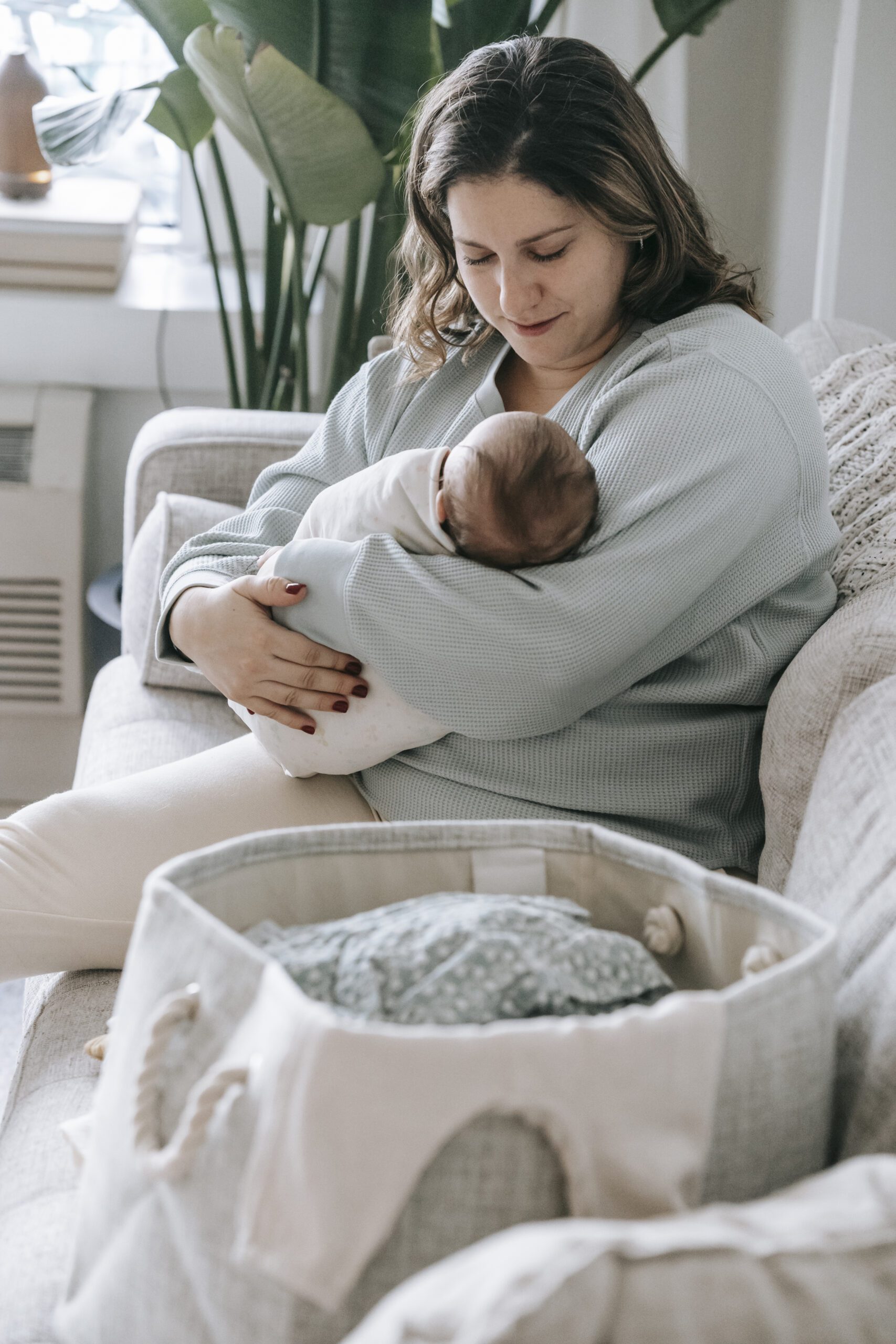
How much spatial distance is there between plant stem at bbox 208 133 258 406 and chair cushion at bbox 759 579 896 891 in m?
1.35

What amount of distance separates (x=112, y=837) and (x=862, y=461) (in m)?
0.80

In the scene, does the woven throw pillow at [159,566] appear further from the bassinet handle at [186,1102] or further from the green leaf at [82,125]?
the bassinet handle at [186,1102]

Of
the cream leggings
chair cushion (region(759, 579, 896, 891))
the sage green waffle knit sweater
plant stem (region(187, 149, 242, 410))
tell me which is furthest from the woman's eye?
plant stem (region(187, 149, 242, 410))

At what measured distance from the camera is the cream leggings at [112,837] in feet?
3.67

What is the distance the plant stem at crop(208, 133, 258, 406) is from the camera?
2078 mm

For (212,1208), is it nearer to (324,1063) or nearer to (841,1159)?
(324,1063)

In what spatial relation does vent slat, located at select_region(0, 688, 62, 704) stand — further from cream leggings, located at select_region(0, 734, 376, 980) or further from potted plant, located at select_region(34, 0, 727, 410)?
cream leggings, located at select_region(0, 734, 376, 980)

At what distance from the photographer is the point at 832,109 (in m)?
1.85

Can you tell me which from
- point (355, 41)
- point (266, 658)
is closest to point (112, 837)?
point (266, 658)

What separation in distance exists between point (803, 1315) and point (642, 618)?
61 cm

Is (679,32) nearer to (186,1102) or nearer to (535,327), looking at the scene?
(535,327)

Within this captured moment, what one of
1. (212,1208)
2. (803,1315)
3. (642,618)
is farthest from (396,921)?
(642,618)

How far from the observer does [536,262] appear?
1.14 meters

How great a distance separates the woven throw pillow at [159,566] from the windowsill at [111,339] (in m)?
0.79
